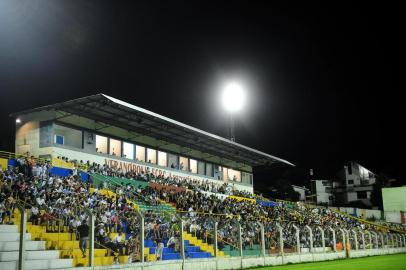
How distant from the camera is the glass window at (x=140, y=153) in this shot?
3753cm

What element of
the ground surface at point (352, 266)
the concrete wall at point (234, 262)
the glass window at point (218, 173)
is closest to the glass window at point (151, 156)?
the glass window at point (218, 173)

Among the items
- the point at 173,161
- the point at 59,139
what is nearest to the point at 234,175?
the point at 173,161

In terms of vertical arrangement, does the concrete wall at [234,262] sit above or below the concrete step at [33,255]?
below

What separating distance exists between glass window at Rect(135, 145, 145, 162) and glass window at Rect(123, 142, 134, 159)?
56 cm

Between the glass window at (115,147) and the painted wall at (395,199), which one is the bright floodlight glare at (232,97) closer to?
the glass window at (115,147)

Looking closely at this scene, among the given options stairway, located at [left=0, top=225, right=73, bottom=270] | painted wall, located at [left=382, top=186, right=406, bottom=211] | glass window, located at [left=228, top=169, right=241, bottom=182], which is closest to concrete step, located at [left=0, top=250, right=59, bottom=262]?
stairway, located at [left=0, top=225, right=73, bottom=270]

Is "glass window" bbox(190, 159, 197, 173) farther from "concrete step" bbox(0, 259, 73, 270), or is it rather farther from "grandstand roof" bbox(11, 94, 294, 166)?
"concrete step" bbox(0, 259, 73, 270)

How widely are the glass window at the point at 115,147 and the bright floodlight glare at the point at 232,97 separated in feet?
41.7

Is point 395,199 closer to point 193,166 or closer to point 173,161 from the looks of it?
point 193,166

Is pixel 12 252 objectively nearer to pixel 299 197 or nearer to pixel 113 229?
pixel 113 229

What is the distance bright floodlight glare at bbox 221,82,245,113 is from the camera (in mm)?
44469

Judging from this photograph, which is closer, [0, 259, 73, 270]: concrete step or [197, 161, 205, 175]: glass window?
[0, 259, 73, 270]: concrete step

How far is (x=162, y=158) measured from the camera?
40406mm

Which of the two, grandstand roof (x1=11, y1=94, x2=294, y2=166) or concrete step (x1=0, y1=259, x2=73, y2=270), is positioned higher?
grandstand roof (x1=11, y1=94, x2=294, y2=166)
